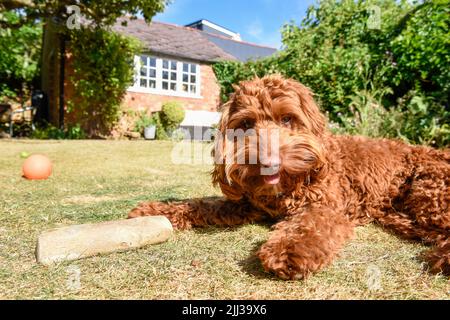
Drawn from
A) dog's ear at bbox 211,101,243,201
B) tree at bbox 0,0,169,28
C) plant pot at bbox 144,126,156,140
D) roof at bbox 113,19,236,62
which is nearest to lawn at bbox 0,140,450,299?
dog's ear at bbox 211,101,243,201

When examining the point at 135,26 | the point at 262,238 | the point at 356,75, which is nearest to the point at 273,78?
the point at 262,238

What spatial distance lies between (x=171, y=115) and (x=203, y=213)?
12.9 meters

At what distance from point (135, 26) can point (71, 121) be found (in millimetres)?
7154

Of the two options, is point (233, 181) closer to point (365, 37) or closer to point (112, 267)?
point (112, 267)

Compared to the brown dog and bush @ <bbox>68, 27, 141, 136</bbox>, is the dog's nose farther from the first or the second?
bush @ <bbox>68, 27, 141, 136</bbox>

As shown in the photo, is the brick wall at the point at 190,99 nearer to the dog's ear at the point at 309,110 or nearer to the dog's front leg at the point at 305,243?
the dog's ear at the point at 309,110

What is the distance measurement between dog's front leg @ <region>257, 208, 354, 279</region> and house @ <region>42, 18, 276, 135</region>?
13.5 meters

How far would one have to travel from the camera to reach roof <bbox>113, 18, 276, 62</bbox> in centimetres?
1750

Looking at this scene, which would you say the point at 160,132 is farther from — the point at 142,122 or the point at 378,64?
the point at 378,64

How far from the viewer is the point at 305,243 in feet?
7.29

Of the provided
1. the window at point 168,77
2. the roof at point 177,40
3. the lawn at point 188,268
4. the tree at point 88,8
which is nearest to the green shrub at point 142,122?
the window at point 168,77

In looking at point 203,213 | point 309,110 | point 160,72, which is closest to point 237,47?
point 160,72

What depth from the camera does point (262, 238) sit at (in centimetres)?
285

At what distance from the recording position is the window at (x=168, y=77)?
16859 mm
